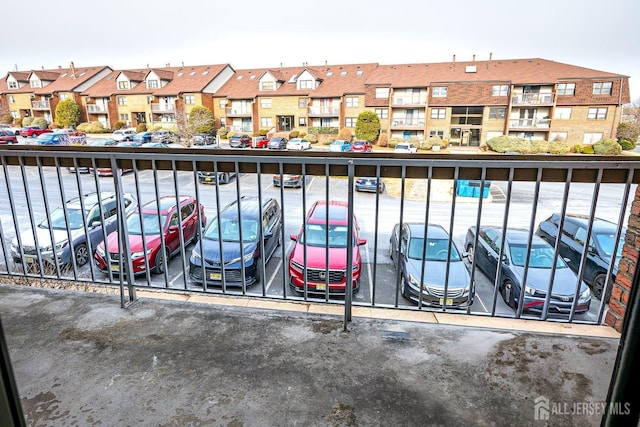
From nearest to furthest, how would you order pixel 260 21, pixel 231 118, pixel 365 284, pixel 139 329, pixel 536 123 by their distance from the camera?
1. pixel 139 329
2. pixel 260 21
3. pixel 365 284
4. pixel 536 123
5. pixel 231 118

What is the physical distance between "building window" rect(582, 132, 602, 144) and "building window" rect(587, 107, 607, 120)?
1238mm

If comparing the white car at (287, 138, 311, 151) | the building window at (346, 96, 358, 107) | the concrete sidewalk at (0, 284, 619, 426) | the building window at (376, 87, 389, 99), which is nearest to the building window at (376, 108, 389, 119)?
the building window at (376, 87, 389, 99)

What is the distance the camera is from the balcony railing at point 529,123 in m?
30.1

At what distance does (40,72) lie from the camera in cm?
4103

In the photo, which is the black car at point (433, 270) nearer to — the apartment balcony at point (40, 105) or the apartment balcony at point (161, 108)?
the apartment balcony at point (161, 108)

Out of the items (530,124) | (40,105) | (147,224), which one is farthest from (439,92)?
(40,105)

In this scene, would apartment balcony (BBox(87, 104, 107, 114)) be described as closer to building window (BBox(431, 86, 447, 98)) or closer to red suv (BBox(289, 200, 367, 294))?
building window (BBox(431, 86, 447, 98))

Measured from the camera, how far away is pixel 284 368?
6.57 ft

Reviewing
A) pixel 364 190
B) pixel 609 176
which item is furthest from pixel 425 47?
pixel 364 190

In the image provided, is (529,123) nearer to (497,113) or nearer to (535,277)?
(497,113)

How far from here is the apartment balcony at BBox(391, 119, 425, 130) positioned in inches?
1254

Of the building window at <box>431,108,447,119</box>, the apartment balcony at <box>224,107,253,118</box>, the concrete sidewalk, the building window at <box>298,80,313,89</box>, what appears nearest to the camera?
the concrete sidewalk

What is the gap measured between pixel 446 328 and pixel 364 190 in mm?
13375

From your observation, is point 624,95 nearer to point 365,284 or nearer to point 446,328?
Answer: point 365,284
